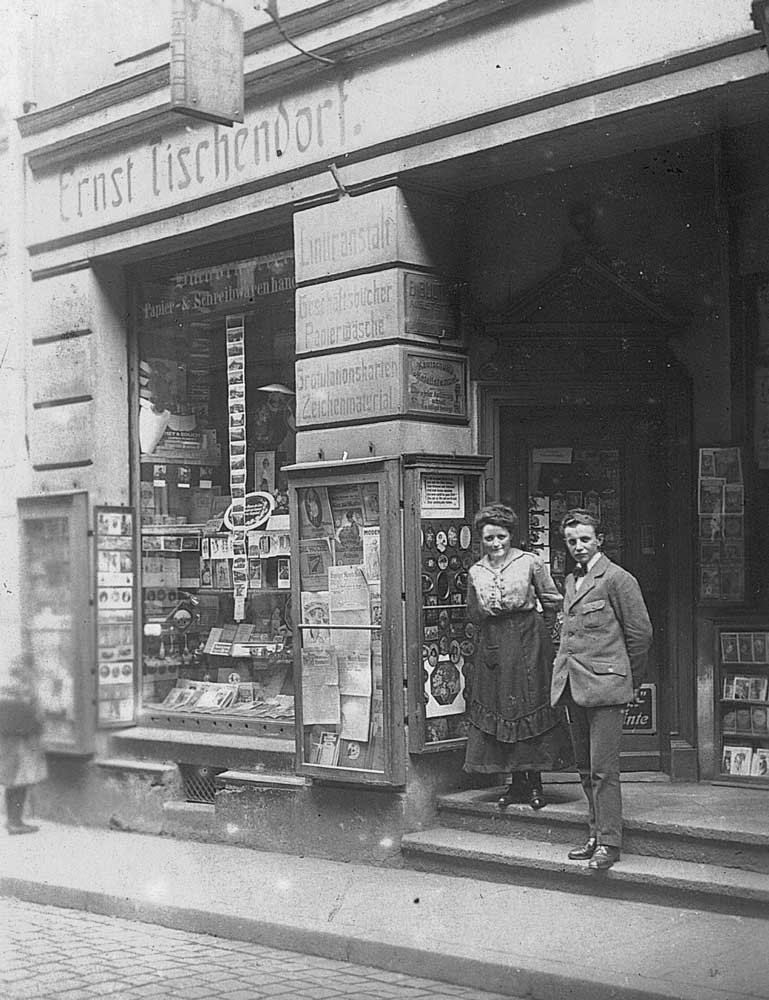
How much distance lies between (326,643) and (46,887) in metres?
2.21

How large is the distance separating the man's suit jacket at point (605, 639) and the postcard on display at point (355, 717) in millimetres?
1544

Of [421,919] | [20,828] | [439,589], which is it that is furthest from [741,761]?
[20,828]

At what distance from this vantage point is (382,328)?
346 inches

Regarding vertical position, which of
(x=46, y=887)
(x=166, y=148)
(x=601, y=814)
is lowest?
(x=46, y=887)

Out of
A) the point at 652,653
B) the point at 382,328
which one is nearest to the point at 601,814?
the point at 652,653

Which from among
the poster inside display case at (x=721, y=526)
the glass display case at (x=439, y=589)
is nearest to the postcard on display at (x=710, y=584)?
the poster inside display case at (x=721, y=526)

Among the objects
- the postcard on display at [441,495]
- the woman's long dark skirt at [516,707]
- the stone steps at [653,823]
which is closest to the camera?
the stone steps at [653,823]

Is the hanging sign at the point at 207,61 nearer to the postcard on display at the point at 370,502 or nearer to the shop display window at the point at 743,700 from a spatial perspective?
the postcard on display at the point at 370,502

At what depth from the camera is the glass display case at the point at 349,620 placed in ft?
28.3

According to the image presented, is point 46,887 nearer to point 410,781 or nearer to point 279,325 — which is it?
point 410,781

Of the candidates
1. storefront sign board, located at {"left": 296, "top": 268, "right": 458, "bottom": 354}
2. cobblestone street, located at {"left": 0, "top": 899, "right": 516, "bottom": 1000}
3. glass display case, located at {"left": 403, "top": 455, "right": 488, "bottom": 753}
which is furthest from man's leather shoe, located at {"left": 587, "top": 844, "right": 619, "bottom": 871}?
storefront sign board, located at {"left": 296, "top": 268, "right": 458, "bottom": 354}

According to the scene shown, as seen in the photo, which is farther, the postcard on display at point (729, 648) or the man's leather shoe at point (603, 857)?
the postcard on display at point (729, 648)

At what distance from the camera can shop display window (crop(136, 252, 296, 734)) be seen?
33.1 ft

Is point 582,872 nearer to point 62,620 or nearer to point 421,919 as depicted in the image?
point 421,919
